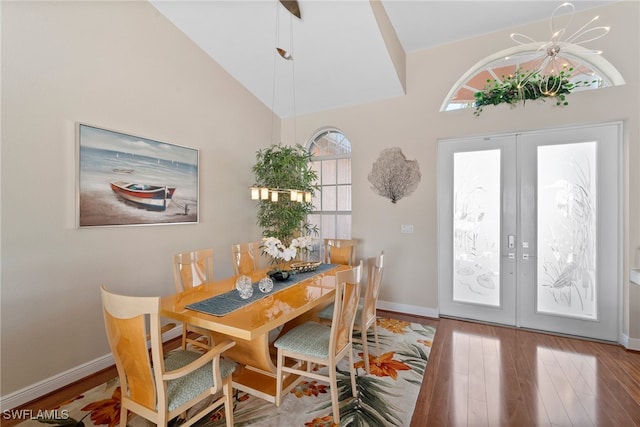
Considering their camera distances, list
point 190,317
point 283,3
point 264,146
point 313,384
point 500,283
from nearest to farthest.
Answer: point 190,317 → point 313,384 → point 283,3 → point 500,283 → point 264,146

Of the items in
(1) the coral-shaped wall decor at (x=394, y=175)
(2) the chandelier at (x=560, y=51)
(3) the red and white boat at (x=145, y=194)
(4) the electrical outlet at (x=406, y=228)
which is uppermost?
(2) the chandelier at (x=560, y=51)

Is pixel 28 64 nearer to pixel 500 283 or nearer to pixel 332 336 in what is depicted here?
pixel 332 336

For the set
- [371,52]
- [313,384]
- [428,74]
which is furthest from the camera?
[428,74]

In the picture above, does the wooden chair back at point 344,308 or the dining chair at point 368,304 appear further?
the dining chair at point 368,304

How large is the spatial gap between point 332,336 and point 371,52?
3.06 m

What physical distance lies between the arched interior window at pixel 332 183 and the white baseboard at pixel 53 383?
317 centimetres

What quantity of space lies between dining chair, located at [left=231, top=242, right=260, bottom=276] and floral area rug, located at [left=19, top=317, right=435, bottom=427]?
1.22 meters

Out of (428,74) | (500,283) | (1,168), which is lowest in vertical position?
(500,283)

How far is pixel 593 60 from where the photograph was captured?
9.91 feet

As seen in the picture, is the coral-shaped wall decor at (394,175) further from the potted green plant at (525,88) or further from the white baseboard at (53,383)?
Result: the white baseboard at (53,383)

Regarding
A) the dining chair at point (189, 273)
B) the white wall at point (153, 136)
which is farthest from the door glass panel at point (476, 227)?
the dining chair at point (189, 273)

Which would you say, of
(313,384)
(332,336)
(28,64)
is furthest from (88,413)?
(28,64)

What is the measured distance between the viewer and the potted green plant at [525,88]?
2984 millimetres

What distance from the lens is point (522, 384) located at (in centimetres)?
231
